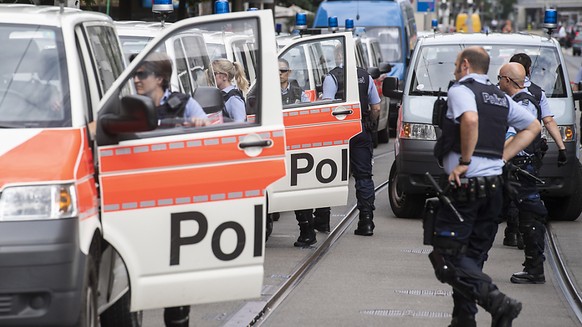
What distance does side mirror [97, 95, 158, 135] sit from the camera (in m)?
5.82

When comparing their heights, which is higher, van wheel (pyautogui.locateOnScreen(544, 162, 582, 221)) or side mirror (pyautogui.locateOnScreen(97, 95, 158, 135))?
side mirror (pyautogui.locateOnScreen(97, 95, 158, 135))

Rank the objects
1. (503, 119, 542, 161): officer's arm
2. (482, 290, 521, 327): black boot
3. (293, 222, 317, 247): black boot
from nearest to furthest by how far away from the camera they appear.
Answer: (482, 290, 521, 327): black boot → (503, 119, 542, 161): officer's arm → (293, 222, 317, 247): black boot

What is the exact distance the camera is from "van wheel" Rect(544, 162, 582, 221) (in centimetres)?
1307

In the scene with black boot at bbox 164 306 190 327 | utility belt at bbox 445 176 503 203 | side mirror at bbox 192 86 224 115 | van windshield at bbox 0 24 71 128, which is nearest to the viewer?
van windshield at bbox 0 24 71 128

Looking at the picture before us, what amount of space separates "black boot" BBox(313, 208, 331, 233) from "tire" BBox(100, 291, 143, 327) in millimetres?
5228

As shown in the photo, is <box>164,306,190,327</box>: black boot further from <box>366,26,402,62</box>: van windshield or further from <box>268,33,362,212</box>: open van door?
<box>366,26,402,62</box>: van windshield

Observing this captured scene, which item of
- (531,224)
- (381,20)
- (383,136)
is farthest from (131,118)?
(381,20)

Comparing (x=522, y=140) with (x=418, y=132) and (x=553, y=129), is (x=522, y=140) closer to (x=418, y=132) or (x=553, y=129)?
(x=553, y=129)

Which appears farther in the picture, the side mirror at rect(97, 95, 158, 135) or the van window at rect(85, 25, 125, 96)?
the van window at rect(85, 25, 125, 96)

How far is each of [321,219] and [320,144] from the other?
151cm

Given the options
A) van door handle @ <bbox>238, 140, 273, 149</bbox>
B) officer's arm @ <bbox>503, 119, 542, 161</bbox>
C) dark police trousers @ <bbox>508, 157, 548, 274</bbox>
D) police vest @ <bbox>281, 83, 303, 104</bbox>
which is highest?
van door handle @ <bbox>238, 140, 273, 149</bbox>

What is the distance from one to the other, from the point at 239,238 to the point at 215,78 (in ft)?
13.8

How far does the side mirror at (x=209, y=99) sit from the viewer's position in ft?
22.1

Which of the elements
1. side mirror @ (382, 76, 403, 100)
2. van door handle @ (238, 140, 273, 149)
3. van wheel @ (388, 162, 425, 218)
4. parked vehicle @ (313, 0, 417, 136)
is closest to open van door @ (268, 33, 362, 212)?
side mirror @ (382, 76, 403, 100)
